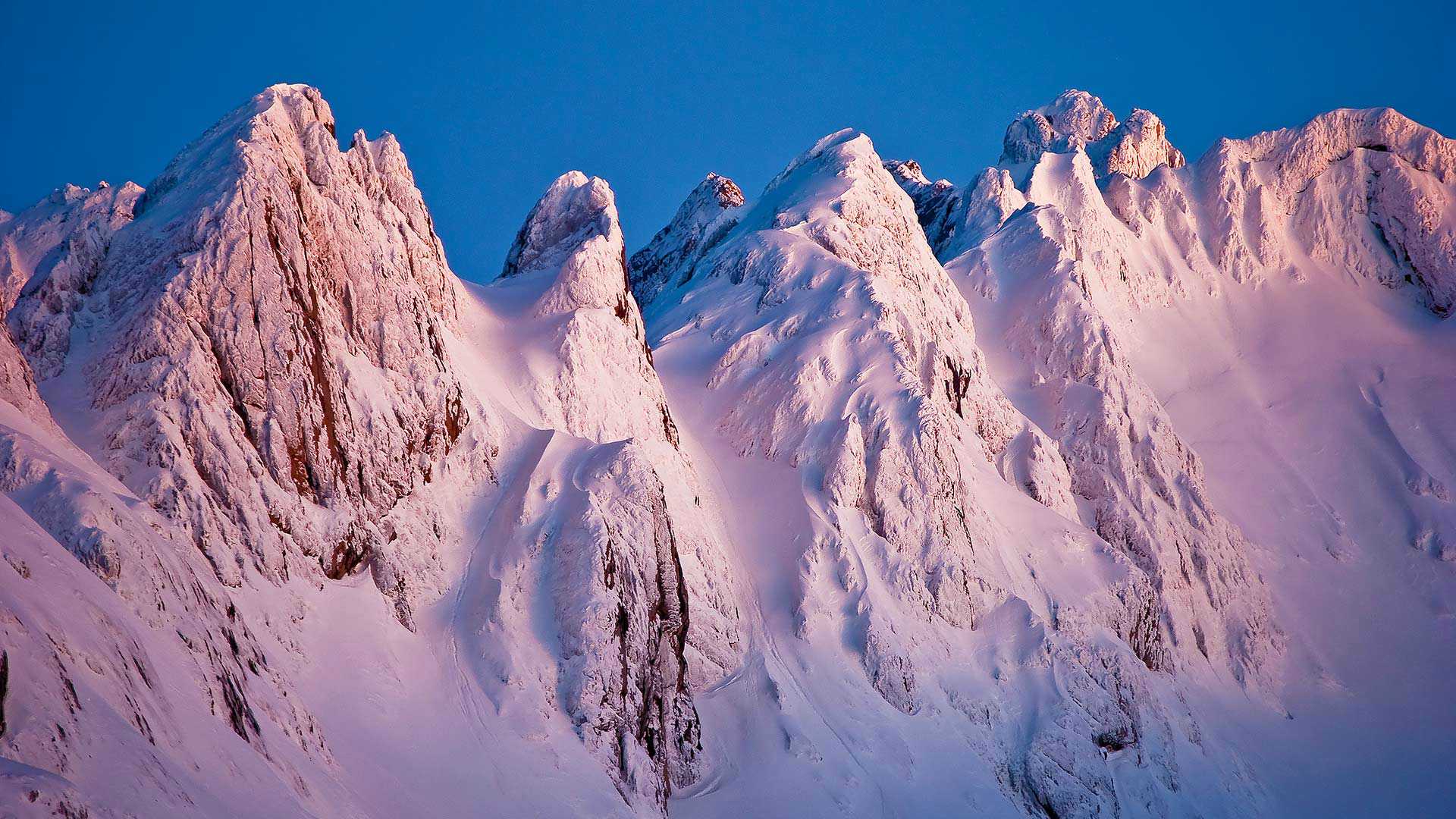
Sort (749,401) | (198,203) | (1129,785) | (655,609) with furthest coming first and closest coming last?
(749,401) → (1129,785) → (655,609) → (198,203)

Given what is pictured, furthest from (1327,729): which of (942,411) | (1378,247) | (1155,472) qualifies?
(1378,247)

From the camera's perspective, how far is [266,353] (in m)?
32.2

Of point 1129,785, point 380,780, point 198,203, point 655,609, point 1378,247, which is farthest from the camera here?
point 1378,247

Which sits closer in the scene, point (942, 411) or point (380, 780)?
point (380, 780)

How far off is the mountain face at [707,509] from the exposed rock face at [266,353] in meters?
0.12

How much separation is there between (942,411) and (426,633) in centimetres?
2680

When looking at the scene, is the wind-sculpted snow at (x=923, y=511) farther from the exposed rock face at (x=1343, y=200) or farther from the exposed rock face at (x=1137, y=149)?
the exposed rock face at (x=1137, y=149)

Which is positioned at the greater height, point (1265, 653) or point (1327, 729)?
point (1265, 653)

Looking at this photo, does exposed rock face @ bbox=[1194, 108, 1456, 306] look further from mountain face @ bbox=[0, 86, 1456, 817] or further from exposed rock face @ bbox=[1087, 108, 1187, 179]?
exposed rock face @ bbox=[1087, 108, 1187, 179]

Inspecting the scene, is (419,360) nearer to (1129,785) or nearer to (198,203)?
(198,203)

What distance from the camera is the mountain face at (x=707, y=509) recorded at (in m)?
26.8

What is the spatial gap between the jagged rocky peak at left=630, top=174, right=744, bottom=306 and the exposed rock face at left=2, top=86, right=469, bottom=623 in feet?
146

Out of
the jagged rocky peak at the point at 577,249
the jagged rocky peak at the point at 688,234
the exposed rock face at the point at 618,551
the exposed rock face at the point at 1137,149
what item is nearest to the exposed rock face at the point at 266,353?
the exposed rock face at the point at 618,551

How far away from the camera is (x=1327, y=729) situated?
56500mm
